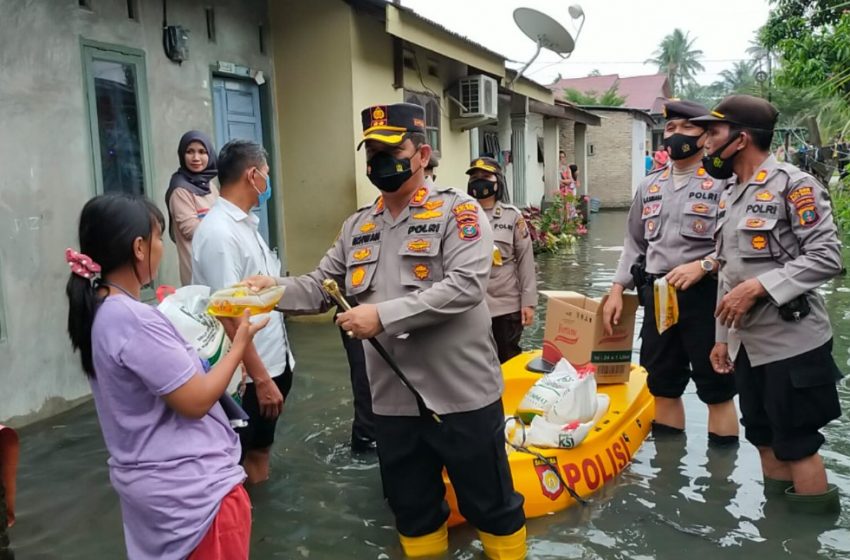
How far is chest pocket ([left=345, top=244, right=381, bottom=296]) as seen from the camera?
303 centimetres

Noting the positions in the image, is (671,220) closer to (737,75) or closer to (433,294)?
(433,294)

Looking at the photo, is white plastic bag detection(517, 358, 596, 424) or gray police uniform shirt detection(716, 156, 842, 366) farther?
white plastic bag detection(517, 358, 596, 424)

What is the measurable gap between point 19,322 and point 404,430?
323 centimetres

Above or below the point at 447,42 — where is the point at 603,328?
below

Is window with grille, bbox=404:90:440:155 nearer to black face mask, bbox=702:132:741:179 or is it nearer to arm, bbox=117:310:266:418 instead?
black face mask, bbox=702:132:741:179

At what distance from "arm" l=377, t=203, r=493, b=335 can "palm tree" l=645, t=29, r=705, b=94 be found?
251 feet

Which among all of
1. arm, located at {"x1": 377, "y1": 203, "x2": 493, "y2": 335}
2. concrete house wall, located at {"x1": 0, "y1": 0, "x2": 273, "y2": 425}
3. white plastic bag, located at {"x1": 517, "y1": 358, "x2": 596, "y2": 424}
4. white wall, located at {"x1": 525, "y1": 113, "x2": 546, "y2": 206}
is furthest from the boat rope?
white wall, located at {"x1": 525, "y1": 113, "x2": 546, "y2": 206}

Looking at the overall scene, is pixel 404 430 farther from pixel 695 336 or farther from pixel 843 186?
pixel 843 186

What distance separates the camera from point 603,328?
461 centimetres

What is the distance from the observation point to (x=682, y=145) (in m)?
4.21

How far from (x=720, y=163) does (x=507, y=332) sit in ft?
6.62

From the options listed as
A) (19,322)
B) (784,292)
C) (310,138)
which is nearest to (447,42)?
(310,138)

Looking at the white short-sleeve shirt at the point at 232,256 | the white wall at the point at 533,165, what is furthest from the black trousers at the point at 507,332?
the white wall at the point at 533,165

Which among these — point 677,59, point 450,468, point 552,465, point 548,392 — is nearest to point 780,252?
point 548,392
